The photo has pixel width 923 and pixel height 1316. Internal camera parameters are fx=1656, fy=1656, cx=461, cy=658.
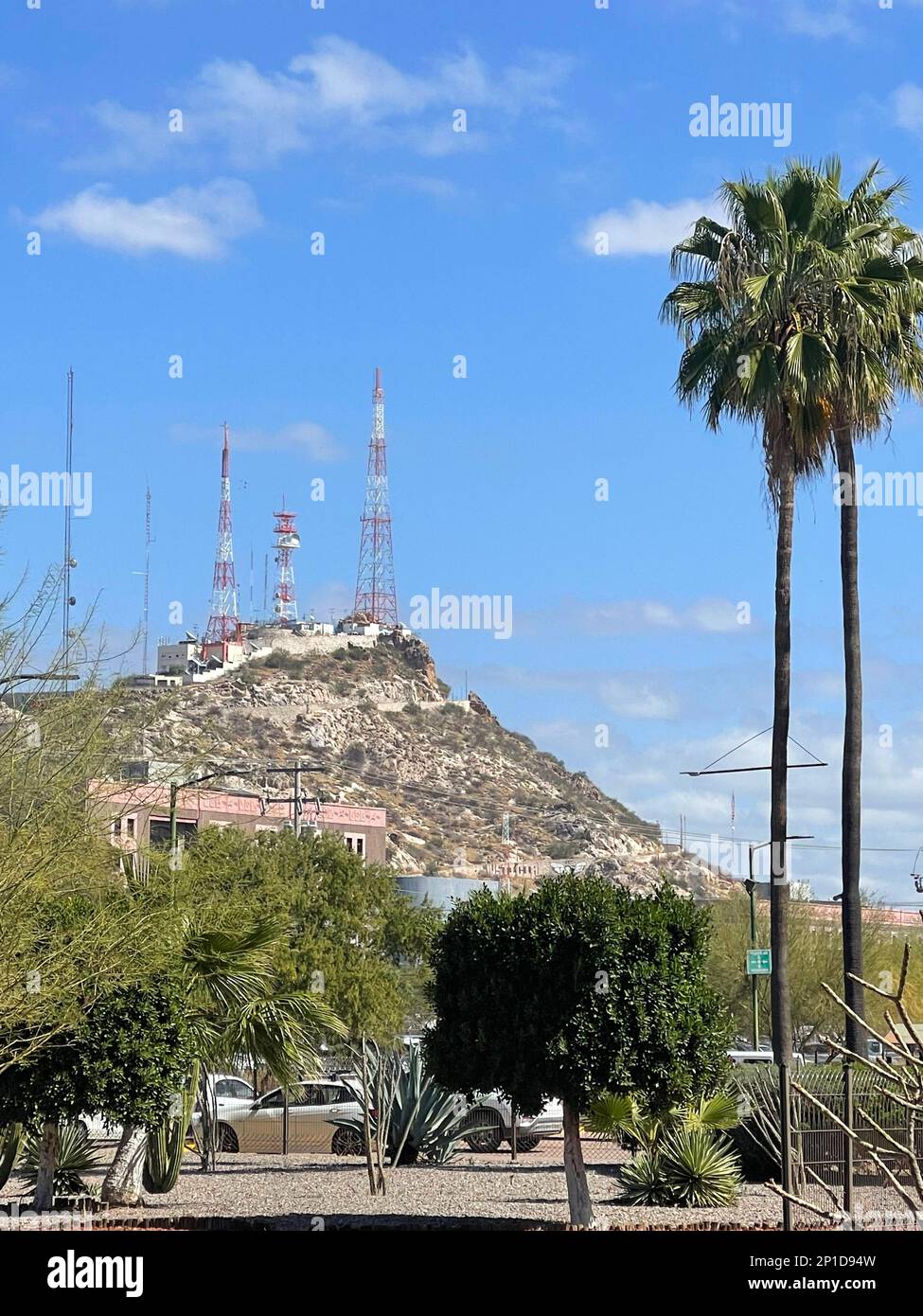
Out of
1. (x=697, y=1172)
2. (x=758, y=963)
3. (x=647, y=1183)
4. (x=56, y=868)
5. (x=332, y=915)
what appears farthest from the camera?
(x=758, y=963)

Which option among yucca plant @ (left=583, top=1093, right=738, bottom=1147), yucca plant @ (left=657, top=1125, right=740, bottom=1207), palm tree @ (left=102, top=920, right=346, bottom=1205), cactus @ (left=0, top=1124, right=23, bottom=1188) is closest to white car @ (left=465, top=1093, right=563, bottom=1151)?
yucca plant @ (left=583, top=1093, right=738, bottom=1147)

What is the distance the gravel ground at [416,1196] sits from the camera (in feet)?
57.0

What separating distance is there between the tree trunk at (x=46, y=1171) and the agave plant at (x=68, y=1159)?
392 millimetres

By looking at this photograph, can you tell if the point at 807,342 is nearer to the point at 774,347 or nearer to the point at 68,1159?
the point at 774,347

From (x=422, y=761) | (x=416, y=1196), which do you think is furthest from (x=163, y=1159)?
(x=422, y=761)

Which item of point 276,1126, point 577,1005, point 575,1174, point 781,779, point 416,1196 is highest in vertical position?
point 781,779

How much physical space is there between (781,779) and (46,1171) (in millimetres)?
13780

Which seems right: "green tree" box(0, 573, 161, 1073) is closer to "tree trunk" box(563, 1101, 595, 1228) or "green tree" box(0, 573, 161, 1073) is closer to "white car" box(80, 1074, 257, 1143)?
"tree trunk" box(563, 1101, 595, 1228)

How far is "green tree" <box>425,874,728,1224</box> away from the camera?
15.9 metres

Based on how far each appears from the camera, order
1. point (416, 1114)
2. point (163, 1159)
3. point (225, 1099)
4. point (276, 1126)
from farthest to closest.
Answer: point (225, 1099) → point (276, 1126) → point (416, 1114) → point (163, 1159)

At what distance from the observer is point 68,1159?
18.8 meters

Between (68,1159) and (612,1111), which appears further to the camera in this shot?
(68,1159)

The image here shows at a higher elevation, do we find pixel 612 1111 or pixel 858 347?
pixel 858 347

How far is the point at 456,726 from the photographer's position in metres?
157
